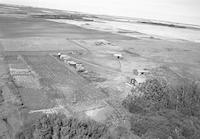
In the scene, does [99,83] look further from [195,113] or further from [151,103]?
[195,113]

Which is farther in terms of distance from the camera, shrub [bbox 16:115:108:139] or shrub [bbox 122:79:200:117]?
shrub [bbox 122:79:200:117]

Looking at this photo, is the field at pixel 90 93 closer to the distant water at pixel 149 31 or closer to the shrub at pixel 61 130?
the shrub at pixel 61 130

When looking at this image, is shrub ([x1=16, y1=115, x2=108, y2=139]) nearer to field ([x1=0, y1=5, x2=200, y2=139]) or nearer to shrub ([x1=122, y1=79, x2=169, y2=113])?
field ([x1=0, y1=5, x2=200, y2=139])

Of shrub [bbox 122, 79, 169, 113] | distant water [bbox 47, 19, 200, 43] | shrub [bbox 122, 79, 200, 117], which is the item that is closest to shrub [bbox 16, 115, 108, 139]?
shrub [bbox 122, 79, 169, 113]

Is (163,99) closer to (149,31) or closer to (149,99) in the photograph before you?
(149,99)

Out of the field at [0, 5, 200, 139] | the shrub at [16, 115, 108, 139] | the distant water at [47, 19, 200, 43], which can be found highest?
the distant water at [47, 19, 200, 43]

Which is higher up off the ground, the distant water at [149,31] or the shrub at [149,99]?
the distant water at [149,31]

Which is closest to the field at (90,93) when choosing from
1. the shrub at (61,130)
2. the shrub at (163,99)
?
the shrub at (163,99)

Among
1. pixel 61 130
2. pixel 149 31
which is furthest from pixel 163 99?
pixel 149 31

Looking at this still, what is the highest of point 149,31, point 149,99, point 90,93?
point 149,31

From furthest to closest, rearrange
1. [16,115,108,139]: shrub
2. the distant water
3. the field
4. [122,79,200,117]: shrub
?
the distant water
[122,79,200,117]: shrub
the field
[16,115,108,139]: shrub

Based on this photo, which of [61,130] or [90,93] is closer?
[61,130]
